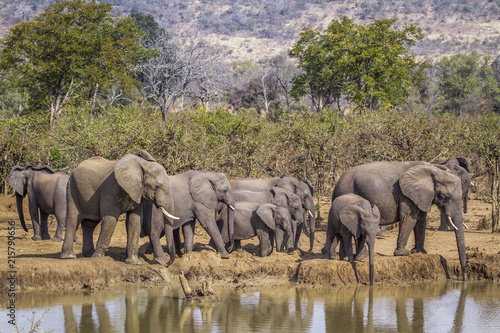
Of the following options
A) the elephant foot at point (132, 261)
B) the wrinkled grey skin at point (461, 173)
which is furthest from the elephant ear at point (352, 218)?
the wrinkled grey skin at point (461, 173)

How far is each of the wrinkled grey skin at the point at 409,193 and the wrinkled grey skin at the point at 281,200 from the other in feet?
3.66

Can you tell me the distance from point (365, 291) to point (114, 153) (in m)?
8.38

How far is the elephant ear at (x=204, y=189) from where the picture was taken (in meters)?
13.4

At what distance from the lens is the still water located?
394 inches

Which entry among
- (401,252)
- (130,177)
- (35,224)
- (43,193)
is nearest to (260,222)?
(401,252)

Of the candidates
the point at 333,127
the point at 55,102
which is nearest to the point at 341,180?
the point at 333,127

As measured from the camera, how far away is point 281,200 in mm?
14047

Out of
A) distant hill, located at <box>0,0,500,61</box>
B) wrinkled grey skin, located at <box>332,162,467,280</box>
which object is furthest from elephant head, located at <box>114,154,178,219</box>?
distant hill, located at <box>0,0,500,61</box>

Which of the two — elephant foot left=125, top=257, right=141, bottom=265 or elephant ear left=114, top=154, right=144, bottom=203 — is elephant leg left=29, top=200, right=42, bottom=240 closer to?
elephant foot left=125, top=257, right=141, bottom=265

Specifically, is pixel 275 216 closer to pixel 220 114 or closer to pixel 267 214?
pixel 267 214

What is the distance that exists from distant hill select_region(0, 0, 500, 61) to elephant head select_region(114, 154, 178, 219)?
90.7 metres

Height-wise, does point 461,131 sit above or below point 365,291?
above

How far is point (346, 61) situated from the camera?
3712 cm

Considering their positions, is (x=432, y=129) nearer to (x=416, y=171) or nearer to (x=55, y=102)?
(x=416, y=171)
